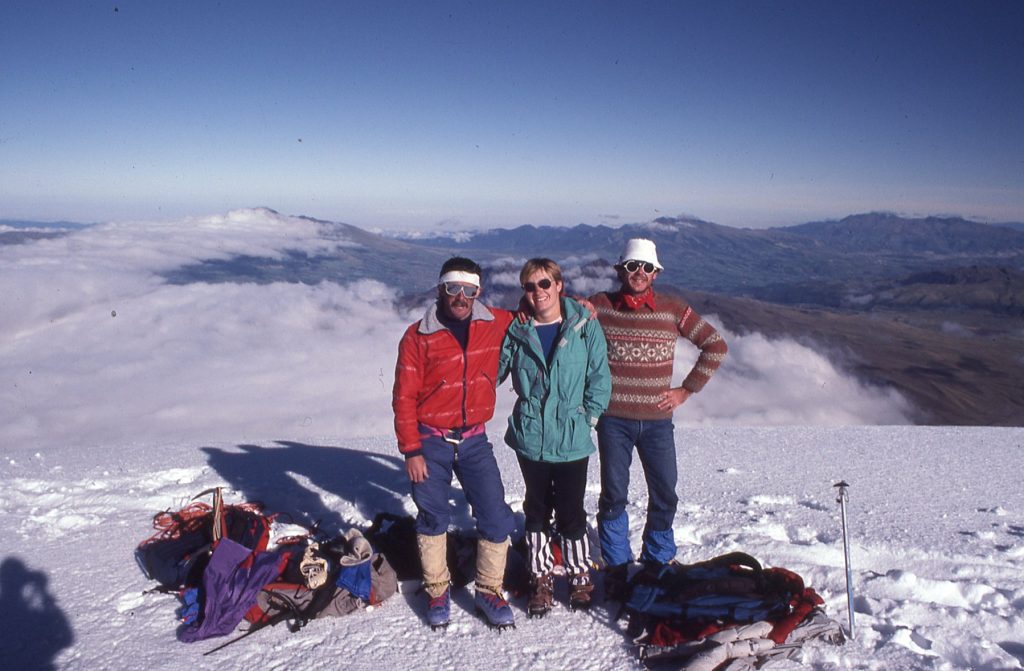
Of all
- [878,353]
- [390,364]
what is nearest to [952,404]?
[878,353]

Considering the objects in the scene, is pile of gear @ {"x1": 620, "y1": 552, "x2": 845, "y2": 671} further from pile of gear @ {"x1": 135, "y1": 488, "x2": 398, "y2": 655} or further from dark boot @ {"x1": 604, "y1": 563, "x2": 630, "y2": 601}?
pile of gear @ {"x1": 135, "y1": 488, "x2": 398, "y2": 655}

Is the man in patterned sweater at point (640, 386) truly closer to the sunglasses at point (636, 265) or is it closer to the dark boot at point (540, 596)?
the sunglasses at point (636, 265)

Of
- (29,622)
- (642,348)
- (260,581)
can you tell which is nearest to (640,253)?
(642,348)

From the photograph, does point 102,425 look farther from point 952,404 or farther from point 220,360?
point 952,404

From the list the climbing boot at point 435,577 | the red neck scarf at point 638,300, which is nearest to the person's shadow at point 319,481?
the climbing boot at point 435,577

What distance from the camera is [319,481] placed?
6906 mm

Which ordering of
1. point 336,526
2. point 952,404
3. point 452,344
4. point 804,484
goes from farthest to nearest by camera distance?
point 952,404 < point 804,484 < point 336,526 < point 452,344

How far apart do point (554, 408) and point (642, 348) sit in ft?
2.69

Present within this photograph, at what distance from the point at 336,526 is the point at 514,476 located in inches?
107

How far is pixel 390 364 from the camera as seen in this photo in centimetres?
15025

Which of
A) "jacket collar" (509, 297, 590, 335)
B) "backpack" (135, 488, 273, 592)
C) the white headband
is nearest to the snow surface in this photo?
"backpack" (135, 488, 273, 592)

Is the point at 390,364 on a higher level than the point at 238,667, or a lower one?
lower

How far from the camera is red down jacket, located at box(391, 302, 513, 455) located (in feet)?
11.9

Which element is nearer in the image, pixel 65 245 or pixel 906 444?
pixel 906 444
